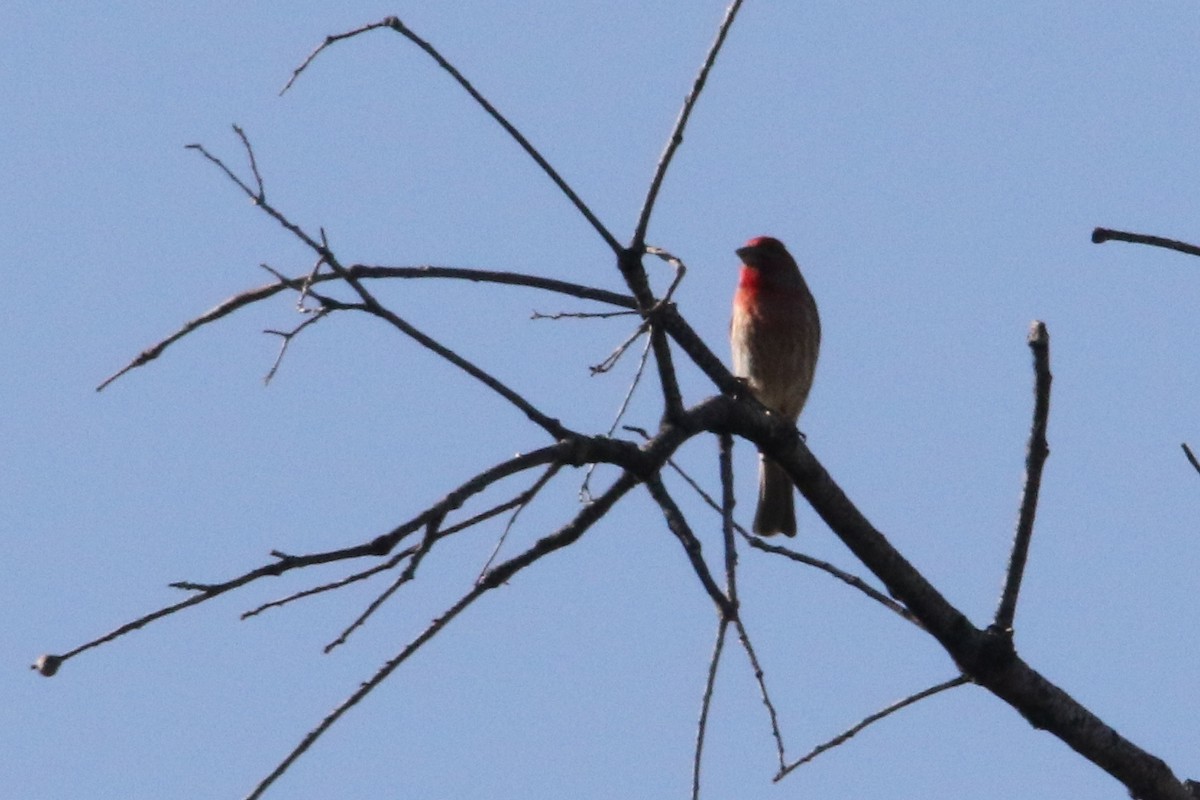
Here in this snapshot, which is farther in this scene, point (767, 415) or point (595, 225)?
point (767, 415)

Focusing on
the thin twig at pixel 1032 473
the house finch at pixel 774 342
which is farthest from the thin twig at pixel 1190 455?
the house finch at pixel 774 342

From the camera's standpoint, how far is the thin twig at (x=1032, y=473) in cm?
370

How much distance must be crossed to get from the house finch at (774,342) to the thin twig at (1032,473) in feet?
13.7

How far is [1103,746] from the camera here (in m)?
4.00

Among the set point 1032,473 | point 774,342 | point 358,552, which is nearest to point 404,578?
point 358,552

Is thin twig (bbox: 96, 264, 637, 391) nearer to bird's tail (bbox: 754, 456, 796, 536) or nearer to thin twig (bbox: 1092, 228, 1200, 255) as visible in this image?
thin twig (bbox: 1092, 228, 1200, 255)

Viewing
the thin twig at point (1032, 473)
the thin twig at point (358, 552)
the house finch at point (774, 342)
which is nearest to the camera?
the thin twig at point (358, 552)

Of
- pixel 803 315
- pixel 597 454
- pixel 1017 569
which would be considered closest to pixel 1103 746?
pixel 1017 569

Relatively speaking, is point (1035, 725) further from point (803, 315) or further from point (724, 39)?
point (803, 315)

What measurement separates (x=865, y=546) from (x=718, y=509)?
2.03 ft

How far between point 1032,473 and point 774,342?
4662 mm

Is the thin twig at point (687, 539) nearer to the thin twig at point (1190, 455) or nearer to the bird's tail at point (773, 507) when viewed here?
the thin twig at point (1190, 455)

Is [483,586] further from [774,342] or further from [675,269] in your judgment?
[774,342]

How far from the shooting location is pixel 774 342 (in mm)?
8469
